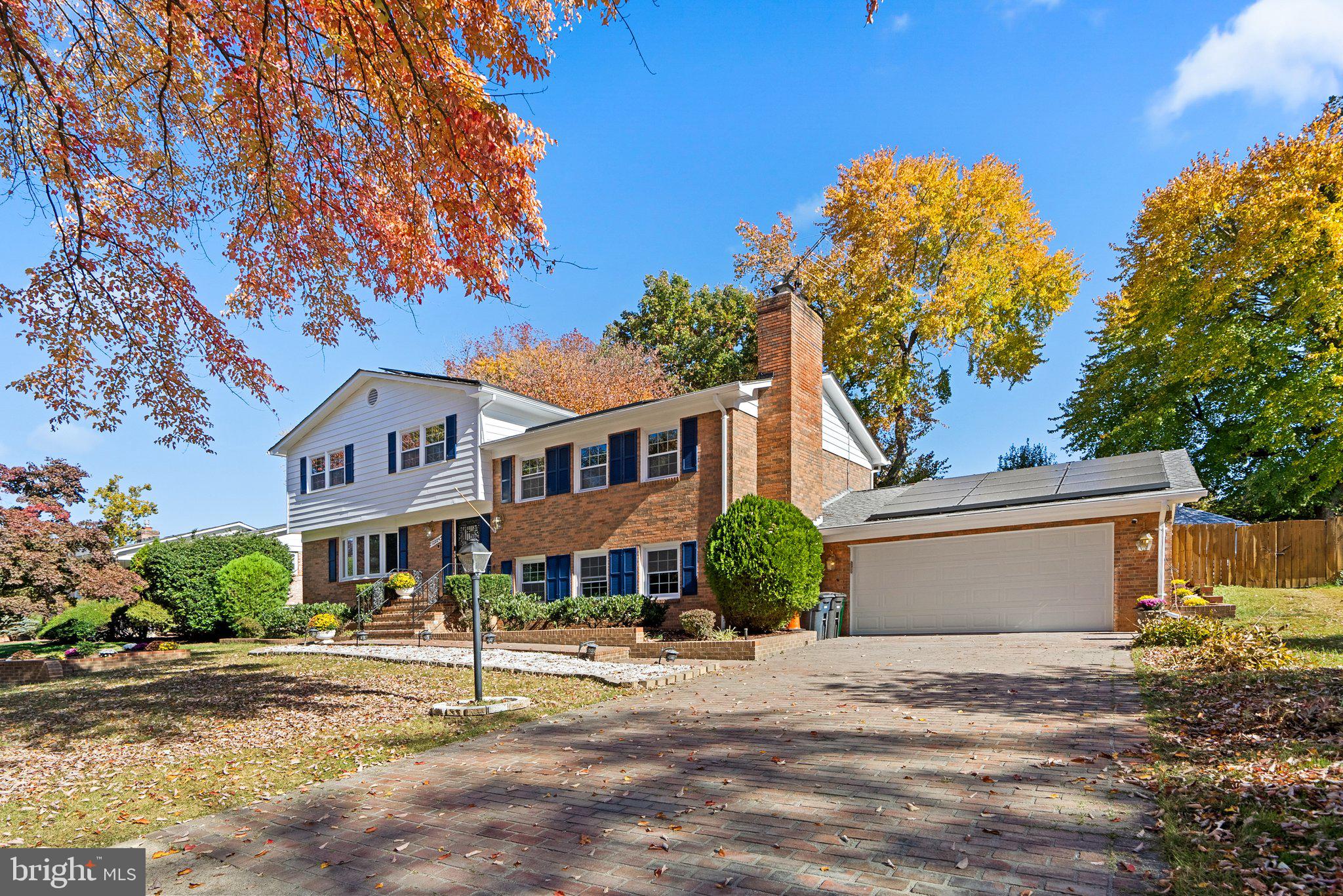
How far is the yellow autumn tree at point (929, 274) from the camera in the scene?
82.1 feet

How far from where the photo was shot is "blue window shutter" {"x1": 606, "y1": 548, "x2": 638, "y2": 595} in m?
17.0

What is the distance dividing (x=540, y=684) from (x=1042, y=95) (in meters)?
10.2

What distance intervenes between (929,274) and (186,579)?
979 inches

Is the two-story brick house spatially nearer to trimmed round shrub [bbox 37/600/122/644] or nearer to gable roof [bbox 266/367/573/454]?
gable roof [bbox 266/367/573/454]

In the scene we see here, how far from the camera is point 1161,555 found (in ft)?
44.8

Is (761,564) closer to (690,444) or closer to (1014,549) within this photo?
(690,444)

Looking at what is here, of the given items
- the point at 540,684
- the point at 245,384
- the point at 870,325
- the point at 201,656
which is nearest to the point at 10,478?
the point at 201,656

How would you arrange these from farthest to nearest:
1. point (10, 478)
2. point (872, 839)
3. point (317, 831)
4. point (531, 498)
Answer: point (531, 498) < point (10, 478) < point (317, 831) < point (872, 839)

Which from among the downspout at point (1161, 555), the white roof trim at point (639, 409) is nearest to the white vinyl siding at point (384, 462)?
the white roof trim at point (639, 409)

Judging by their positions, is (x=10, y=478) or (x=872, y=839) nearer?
(x=872, y=839)

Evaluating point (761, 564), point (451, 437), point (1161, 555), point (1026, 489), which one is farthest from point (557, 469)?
point (1161, 555)

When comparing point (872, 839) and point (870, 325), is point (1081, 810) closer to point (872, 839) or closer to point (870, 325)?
point (872, 839)

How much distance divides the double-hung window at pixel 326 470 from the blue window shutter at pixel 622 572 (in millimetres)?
11168

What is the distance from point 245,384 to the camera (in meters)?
8.98
